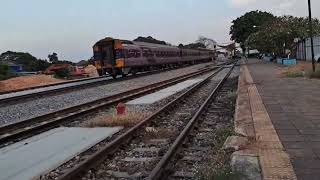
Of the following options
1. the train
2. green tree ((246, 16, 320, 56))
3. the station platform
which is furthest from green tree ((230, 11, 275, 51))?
the station platform

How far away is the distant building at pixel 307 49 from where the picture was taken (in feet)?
197

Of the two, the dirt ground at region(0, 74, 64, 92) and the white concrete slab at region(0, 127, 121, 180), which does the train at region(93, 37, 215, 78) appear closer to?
the dirt ground at region(0, 74, 64, 92)

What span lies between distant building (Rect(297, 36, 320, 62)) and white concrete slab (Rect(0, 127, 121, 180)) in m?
46.7

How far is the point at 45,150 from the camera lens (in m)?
9.71

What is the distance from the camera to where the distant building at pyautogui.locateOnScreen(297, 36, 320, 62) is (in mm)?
60062

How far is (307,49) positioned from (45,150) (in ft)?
191

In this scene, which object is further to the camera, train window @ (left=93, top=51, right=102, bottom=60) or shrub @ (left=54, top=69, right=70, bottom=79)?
shrub @ (left=54, top=69, right=70, bottom=79)

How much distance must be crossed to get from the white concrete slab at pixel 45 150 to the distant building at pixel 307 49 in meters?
46.7

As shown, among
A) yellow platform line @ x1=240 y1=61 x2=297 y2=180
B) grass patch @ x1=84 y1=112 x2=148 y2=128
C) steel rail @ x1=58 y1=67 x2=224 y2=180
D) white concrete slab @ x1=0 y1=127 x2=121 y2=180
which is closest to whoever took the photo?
yellow platform line @ x1=240 y1=61 x2=297 y2=180

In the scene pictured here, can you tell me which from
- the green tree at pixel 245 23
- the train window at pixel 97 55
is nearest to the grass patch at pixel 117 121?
the train window at pixel 97 55

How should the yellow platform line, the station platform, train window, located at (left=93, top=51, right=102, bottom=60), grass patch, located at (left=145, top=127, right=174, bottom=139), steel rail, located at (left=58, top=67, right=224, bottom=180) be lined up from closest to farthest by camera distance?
the yellow platform line
the station platform
steel rail, located at (left=58, top=67, right=224, bottom=180)
grass patch, located at (left=145, top=127, right=174, bottom=139)
train window, located at (left=93, top=51, right=102, bottom=60)

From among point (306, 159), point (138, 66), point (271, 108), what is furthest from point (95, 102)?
point (138, 66)

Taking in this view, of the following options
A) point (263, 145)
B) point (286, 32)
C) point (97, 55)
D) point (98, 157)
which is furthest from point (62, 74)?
point (263, 145)

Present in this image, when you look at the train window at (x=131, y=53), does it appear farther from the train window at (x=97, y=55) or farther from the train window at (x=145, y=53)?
the train window at (x=145, y=53)
